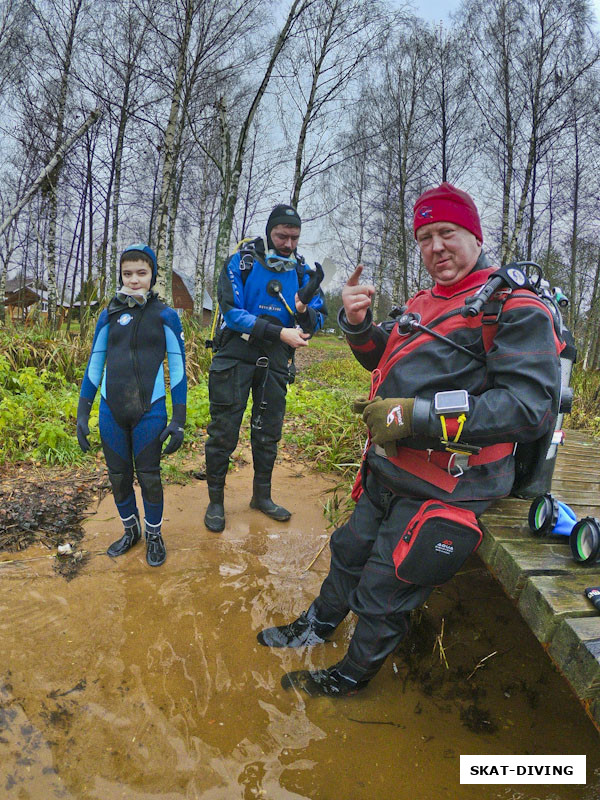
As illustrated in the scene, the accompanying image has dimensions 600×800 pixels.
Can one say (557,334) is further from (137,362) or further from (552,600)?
(137,362)

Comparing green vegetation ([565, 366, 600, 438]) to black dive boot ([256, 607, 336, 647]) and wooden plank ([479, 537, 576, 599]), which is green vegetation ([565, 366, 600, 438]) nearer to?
wooden plank ([479, 537, 576, 599])

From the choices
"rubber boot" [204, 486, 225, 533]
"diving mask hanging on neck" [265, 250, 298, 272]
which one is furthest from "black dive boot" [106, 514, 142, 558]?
"diving mask hanging on neck" [265, 250, 298, 272]

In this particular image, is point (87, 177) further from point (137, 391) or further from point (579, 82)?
point (579, 82)

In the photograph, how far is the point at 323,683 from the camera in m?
2.05

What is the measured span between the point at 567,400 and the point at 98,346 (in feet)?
8.50

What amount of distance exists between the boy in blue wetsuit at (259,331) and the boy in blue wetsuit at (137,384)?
1.45 feet

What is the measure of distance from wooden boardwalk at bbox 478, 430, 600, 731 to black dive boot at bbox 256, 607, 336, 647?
0.87m

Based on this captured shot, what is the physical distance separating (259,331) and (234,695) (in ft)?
6.68

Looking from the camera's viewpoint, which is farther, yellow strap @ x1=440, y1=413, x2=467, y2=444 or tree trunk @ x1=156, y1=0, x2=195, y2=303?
tree trunk @ x1=156, y1=0, x2=195, y2=303

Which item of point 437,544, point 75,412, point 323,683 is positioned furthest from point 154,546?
point 75,412

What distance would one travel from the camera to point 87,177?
41.4 ft

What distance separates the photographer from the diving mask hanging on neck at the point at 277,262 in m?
3.20

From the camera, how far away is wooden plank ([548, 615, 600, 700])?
1376 millimetres

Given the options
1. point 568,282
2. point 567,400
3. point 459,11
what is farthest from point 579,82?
point 567,400
